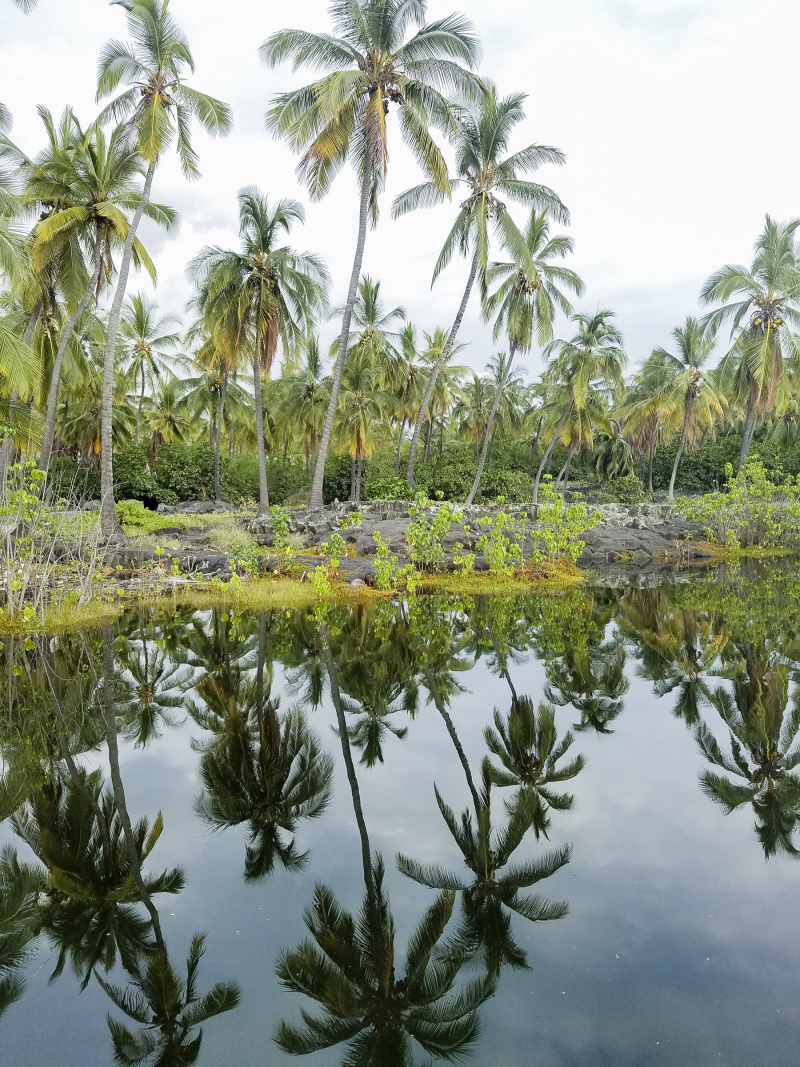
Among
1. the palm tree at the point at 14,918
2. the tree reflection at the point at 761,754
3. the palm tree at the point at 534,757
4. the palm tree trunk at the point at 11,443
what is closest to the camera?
the palm tree at the point at 14,918

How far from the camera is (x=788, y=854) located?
140 inches

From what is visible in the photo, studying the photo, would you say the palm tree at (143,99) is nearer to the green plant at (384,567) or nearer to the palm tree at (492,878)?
the green plant at (384,567)

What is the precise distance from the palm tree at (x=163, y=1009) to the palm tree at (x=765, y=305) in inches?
956

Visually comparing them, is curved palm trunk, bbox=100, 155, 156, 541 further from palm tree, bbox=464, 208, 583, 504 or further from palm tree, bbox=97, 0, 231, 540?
palm tree, bbox=464, 208, 583, 504

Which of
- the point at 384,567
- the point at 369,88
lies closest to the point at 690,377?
the point at 369,88

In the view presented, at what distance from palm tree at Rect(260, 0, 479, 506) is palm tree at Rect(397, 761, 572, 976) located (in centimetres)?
1677

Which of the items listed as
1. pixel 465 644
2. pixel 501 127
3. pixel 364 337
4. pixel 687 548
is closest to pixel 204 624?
pixel 465 644

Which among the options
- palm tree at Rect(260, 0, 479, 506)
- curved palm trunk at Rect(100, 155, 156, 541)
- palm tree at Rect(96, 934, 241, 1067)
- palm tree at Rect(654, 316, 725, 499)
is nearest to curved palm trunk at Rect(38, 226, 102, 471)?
curved palm trunk at Rect(100, 155, 156, 541)

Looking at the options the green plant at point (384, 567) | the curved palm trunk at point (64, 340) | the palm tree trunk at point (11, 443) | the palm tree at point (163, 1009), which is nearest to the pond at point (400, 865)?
the palm tree at point (163, 1009)

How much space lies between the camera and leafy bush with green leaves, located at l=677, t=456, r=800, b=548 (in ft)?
60.6

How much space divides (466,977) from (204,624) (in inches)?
301

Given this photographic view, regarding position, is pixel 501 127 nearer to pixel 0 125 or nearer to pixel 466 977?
pixel 0 125

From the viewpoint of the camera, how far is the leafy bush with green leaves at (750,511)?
60.6 ft

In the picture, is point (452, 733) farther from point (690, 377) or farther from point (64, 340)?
point (690, 377)
